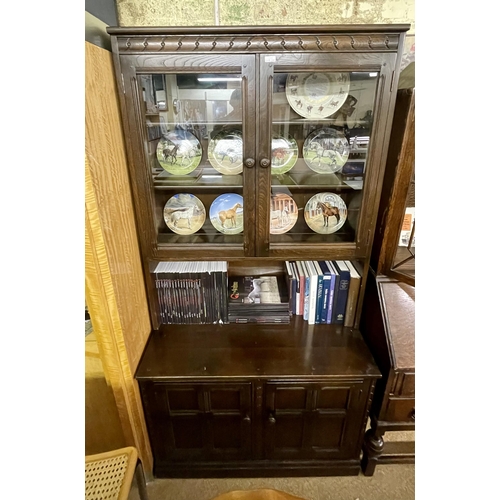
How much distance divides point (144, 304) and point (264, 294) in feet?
1.86

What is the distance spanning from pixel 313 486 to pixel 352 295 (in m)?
0.92

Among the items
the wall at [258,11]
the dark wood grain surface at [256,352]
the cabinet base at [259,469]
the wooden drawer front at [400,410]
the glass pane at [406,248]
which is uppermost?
the wall at [258,11]

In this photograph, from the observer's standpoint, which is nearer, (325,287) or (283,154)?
(283,154)

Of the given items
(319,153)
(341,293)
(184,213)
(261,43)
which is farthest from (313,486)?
(261,43)

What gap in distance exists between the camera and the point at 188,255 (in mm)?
1263

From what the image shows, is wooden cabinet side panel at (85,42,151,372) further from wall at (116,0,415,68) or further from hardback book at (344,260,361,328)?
hardback book at (344,260,361,328)

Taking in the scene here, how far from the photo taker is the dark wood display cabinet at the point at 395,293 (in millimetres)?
1093

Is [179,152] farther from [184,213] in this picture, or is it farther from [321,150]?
[321,150]

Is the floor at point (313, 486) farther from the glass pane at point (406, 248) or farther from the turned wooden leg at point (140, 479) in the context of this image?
the glass pane at point (406, 248)

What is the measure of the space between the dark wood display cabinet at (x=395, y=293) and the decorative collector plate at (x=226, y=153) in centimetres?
58

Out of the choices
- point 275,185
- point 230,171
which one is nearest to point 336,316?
point 275,185

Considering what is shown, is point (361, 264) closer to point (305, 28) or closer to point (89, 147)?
point (305, 28)

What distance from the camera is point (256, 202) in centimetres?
118

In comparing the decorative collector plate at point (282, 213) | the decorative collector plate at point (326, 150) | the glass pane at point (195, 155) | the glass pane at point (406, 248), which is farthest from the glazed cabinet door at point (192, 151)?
the glass pane at point (406, 248)
